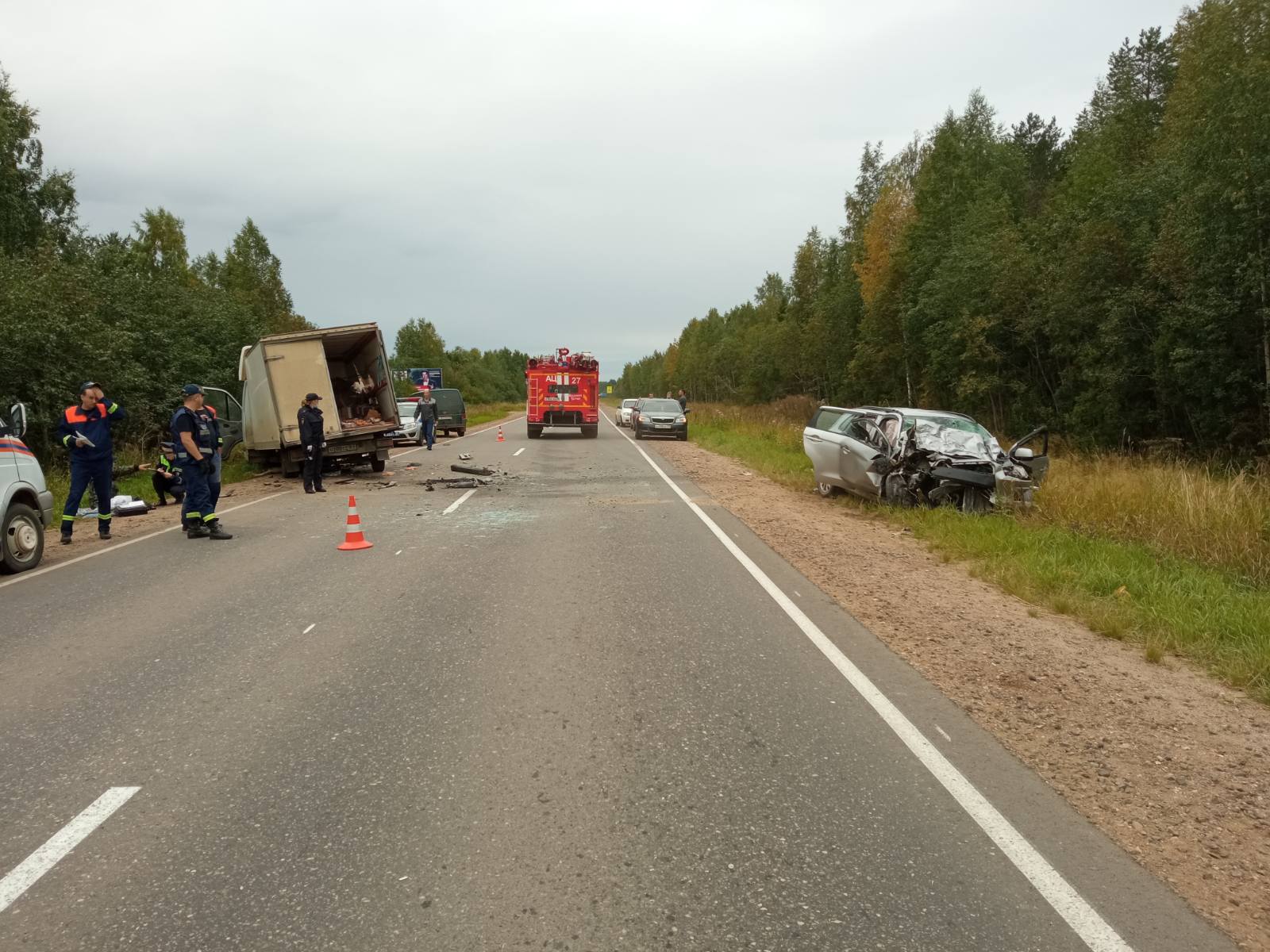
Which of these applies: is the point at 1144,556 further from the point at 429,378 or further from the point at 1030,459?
the point at 429,378

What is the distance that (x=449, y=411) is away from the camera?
111ft

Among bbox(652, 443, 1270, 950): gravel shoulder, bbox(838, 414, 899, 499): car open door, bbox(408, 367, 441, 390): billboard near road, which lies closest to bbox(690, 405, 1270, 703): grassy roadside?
bbox(652, 443, 1270, 950): gravel shoulder

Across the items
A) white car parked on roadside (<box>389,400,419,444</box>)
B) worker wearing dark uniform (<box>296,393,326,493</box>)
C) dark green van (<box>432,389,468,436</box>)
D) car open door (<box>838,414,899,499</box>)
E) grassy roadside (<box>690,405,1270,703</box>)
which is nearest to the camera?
grassy roadside (<box>690,405,1270,703</box>)

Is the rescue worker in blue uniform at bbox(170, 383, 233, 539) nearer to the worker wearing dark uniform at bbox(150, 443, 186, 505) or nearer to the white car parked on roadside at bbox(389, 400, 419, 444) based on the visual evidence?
the worker wearing dark uniform at bbox(150, 443, 186, 505)

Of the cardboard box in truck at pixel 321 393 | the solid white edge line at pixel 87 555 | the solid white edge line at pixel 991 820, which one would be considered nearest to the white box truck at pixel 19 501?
the solid white edge line at pixel 87 555

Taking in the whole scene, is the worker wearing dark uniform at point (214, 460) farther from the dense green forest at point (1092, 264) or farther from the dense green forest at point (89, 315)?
the dense green forest at point (1092, 264)

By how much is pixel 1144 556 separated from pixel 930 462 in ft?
11.2

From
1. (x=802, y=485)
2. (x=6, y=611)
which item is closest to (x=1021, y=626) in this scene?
(x=6, y=611)

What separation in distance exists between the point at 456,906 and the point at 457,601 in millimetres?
4331

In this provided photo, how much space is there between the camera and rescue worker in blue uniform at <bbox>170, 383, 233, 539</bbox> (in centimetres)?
998

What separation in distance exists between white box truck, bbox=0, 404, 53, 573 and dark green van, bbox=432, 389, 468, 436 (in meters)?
23.9

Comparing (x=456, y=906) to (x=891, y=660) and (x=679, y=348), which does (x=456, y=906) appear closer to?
(x=891, y=660)

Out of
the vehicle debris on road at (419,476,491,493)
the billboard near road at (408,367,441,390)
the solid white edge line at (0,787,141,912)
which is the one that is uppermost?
the billboard near road at (408,367,441,390)

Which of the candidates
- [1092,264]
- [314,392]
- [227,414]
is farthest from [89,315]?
[1092,264]
